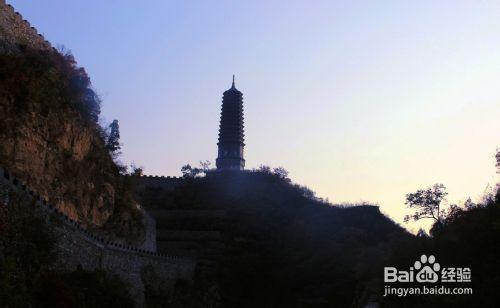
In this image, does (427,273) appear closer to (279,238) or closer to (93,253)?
(93,253)

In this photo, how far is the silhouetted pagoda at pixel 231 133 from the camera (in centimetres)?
8912

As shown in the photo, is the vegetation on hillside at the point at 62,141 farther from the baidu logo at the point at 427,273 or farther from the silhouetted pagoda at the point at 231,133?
the silhouetted pagoda at the point at 231,133

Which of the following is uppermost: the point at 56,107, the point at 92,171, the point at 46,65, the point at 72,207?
the point at 46,65

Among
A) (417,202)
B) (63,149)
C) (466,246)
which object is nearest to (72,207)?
(63,149)

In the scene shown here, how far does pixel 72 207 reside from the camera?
96.5ft

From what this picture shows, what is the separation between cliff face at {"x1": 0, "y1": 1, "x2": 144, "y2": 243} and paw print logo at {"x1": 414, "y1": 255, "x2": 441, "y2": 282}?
1678 centimetres

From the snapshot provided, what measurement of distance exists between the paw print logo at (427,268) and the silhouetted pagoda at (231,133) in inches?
2463

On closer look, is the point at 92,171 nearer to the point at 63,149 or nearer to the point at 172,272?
the point at 63,149

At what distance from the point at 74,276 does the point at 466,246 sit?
1569 cm

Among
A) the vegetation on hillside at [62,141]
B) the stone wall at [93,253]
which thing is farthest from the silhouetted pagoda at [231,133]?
the stone wall at [93,253]

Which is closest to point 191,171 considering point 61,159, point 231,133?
point 231,133

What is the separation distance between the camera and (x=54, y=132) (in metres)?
28.0

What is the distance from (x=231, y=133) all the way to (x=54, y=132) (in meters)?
63.5

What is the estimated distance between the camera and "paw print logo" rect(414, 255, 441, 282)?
24.1 metres
